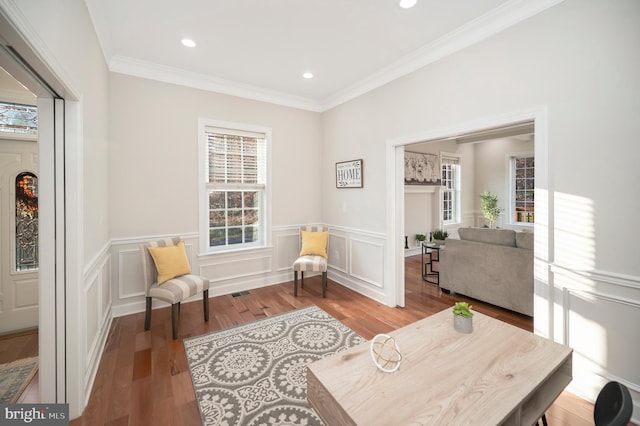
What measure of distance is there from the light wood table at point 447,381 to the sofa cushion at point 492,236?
79.5 inches

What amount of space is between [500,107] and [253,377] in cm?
305

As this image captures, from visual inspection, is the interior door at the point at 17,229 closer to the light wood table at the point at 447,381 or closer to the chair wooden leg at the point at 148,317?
the chair wooden leg at the point at 148,317

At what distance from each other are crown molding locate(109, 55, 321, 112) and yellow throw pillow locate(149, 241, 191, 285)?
2100 mm

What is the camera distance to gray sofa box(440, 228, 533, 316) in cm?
307

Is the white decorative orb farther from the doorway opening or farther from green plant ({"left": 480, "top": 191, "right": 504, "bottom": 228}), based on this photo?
green plant ({"left": 480, "top": 191, "right": 504, "bottom": 228})

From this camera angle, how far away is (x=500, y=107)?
2.35m

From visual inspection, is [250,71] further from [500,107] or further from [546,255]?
[546,255]

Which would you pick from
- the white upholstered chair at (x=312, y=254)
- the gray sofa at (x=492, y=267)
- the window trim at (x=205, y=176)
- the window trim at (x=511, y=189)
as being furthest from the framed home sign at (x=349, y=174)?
the window trim at (x=511, y=189)

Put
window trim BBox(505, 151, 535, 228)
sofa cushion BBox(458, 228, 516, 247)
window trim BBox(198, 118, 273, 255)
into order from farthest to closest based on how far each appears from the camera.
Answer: window trim BBox(505, 151, 535, 228), window trim BBox(198, 118, 273, 255), sofa cushion BBox(458, 228, 516, 247)

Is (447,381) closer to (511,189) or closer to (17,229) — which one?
(17,229)

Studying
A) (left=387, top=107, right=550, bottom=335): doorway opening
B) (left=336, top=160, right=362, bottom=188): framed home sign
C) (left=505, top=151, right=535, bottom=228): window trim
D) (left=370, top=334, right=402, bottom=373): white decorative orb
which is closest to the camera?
(left=370, top=334, right=402, bottom=373): white decorative orb

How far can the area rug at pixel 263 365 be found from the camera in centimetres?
177

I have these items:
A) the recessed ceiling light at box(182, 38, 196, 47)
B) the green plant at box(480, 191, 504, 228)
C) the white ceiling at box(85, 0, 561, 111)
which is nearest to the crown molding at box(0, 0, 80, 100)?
the white ceiling at box(85, 0, 561, 111)

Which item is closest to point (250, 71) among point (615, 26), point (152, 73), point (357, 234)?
point (152, 73)
